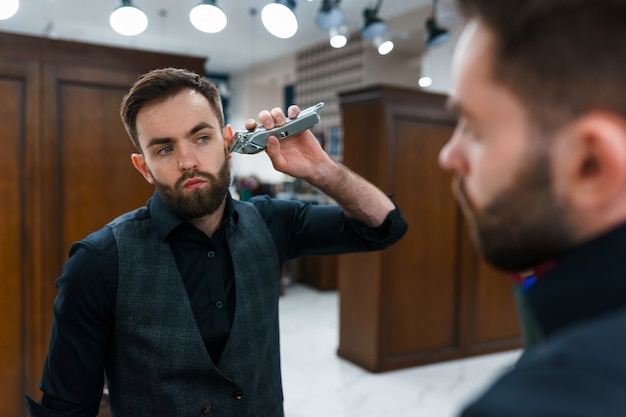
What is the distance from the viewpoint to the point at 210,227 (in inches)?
51.6

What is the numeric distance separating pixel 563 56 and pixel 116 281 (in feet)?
3.31

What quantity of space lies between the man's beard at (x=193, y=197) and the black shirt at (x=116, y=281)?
0.09 feet

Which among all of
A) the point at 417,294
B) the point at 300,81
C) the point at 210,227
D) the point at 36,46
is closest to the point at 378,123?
the point at 417,294

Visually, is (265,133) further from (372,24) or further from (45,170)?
(372,24)

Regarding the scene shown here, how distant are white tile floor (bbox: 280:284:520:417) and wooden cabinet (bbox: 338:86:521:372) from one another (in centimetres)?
13

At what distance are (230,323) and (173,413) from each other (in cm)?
23

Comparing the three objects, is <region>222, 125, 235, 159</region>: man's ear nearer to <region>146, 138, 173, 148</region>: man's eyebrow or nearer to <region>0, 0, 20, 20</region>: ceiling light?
<region>146, 138, 173, 148</region>: man's eyebrow

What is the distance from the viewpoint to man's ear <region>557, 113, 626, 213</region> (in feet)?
1.40

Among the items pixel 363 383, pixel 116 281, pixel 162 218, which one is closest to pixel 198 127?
pixel 162 218

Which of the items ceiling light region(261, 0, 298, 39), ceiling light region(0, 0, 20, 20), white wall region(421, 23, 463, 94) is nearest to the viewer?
ceiling light region(0, 0, 20, 20)

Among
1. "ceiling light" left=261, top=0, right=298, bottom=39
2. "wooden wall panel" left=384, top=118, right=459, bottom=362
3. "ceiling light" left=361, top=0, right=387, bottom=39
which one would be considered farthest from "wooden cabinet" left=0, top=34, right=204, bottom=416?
"ceiling light" left=361, top=0, right=387, bottom=39

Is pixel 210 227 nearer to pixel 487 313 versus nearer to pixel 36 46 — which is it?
pixel 36 46

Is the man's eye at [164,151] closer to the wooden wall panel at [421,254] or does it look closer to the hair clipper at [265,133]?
the hair clipper at [265,133]

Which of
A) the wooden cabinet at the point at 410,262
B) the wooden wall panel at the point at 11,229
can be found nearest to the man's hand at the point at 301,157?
the wooden wall panel at the point at 11,229
